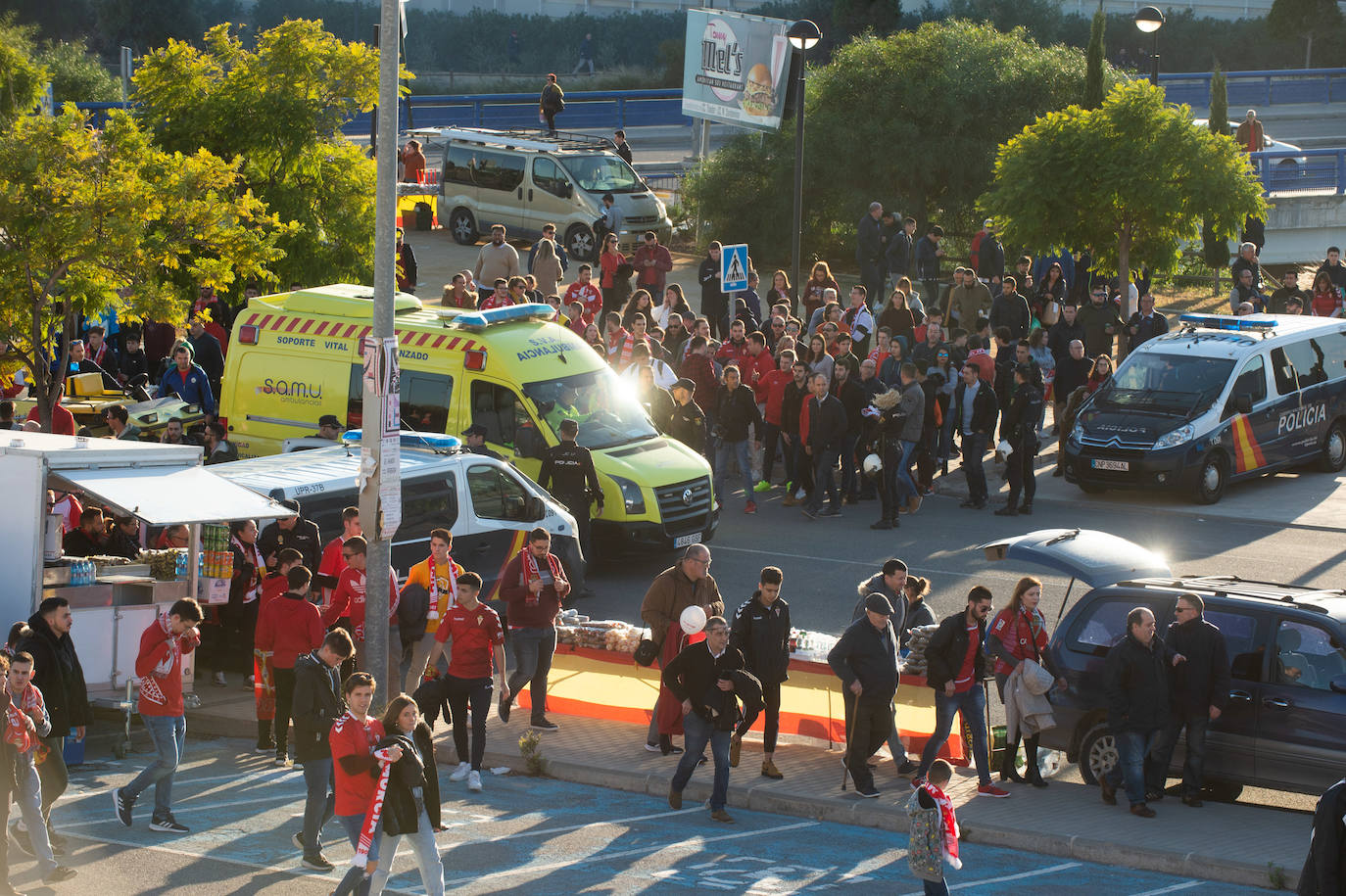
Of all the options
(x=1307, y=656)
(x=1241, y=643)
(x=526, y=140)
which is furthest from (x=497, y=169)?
(x=1307, y=656)

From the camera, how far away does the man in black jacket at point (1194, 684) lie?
461 inches

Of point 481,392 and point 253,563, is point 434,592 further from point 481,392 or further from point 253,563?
point 481,392

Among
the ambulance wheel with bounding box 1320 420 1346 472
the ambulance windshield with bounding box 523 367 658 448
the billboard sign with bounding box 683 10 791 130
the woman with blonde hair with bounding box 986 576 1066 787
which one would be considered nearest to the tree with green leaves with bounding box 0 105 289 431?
the ambulance windshield with bounding box 523 367 658 448

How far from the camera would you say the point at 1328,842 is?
8188 millimetres

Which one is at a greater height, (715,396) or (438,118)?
(438,118)

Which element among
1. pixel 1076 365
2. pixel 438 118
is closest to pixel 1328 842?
pixel 1076 365

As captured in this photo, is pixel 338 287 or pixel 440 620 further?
pixel 338 287

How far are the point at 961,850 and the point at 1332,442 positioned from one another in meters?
13.6

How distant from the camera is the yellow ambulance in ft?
59.0

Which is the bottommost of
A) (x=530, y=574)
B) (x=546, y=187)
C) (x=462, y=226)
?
(x=530, y=574)

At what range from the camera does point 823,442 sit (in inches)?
795

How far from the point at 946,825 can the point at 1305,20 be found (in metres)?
62.4

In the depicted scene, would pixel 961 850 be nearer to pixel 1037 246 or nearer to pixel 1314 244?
pixel 1037 246

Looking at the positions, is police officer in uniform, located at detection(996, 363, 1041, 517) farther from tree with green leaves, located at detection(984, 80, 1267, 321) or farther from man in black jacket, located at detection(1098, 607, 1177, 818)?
man in black jacket, located at detection(1098, 607, 1177, 818)
